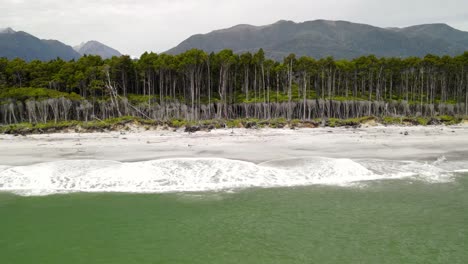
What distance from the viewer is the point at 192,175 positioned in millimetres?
18406

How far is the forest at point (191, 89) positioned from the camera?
6994 cm

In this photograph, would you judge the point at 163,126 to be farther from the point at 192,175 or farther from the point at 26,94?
the point at 192,175

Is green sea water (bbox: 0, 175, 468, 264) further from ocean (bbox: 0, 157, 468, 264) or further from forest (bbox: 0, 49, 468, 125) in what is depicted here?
forest (bbox: 0, 49, 468, 125)

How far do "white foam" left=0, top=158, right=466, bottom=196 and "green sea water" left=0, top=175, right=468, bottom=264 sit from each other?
1126 millimetres

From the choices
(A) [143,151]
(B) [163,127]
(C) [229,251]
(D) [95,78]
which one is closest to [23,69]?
(D) [95,78]

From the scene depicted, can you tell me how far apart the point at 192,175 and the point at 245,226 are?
673 centimetres

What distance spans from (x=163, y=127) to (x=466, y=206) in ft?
147

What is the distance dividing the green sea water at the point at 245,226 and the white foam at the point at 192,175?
113 cm

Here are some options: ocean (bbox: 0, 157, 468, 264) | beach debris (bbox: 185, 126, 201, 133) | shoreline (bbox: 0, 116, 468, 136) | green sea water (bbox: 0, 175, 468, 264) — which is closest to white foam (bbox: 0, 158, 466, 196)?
ocean (bbox: 0, 157, 468, 264)

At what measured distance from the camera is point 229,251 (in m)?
10.4

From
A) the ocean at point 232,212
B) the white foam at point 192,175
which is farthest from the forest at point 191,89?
the ocean at point 232,212

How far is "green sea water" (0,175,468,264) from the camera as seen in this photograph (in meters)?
10.1

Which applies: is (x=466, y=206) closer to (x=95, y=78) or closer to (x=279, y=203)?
(x=279, y=203)

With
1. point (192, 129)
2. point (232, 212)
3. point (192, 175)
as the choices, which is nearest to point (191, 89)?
point (192, 129)
